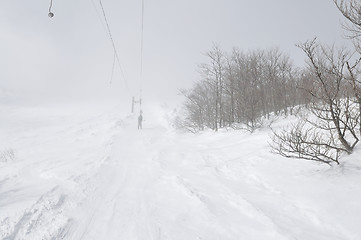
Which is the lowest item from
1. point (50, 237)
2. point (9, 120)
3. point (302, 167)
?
point (50, 237)

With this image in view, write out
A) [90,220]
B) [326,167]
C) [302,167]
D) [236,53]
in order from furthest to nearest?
1. [236,53]
2. [302,167]
3. [326,167]
4. [90,220]

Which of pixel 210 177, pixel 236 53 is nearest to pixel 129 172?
pixel 210 177

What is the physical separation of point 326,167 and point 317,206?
158 centimetres

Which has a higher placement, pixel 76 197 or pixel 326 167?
pixel 326 167

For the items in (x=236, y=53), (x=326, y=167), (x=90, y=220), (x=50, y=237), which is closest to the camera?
(x=50, y=237)

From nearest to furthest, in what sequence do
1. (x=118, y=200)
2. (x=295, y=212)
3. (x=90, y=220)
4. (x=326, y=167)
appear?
(x=90, y=220) < (x=295, y=212) < (x=118, y=200) < (x=326, y=167)

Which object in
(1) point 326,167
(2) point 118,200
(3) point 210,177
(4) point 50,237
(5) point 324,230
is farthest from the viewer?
(3) point 210,177

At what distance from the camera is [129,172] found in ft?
18.9

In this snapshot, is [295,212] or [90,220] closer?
[90,220]

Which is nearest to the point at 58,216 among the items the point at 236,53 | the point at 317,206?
the point at 317,206

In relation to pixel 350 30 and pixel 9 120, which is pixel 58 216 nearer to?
pixel 350 30

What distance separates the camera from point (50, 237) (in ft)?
8.79

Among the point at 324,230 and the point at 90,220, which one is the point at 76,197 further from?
the point at 324,230

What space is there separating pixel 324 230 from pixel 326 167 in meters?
2.23
